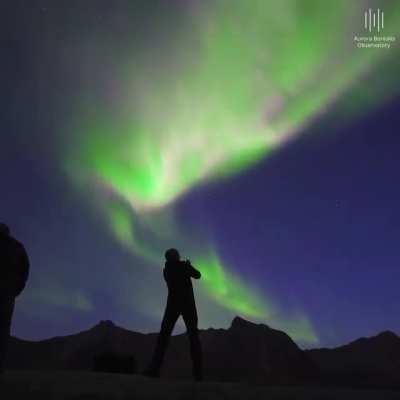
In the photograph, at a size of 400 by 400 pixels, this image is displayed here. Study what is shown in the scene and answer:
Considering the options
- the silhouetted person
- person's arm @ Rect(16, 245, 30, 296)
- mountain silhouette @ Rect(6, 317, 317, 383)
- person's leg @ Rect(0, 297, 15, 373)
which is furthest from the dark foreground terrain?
mountain silhouette @ Rect(6, 317, 317, 383)

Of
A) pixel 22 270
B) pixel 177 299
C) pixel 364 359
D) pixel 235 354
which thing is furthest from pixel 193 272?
pixel 364 359

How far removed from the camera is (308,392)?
19.1ft

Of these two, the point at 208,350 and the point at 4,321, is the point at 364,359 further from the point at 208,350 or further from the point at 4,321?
the point at 4,321

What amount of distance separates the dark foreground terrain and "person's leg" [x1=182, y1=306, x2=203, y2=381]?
5.20 feet

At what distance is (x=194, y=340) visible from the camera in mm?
7668

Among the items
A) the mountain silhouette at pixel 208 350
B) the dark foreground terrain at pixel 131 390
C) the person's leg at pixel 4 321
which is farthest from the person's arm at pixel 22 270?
the mountain silhouette at pixel 208 350

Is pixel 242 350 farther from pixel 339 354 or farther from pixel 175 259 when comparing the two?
pixel 175 259

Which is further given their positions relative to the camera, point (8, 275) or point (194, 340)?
point (194, 340)

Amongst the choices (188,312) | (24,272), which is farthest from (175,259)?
(24,272)

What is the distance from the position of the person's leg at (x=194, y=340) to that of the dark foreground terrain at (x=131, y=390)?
5.20 ft

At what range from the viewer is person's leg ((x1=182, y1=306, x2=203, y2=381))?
759 centimetres

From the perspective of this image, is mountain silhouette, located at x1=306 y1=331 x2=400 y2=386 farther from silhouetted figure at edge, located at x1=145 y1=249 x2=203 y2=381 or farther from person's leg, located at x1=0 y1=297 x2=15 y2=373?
person's leg, located at x1=0 y1=297 x2=15 y2=373

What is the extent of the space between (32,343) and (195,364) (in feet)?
336

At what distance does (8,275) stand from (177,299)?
9.16 feet
